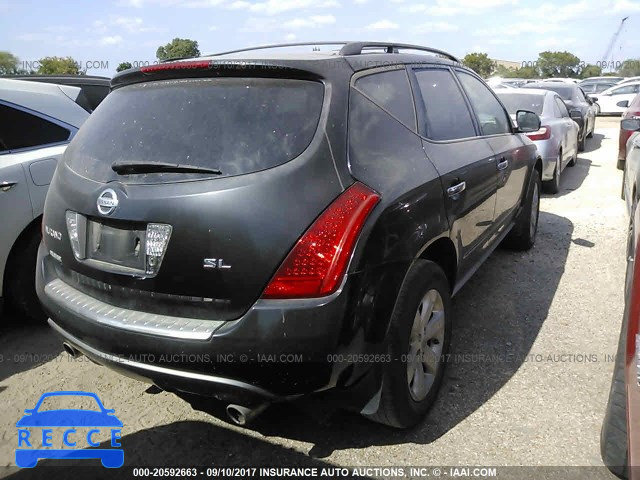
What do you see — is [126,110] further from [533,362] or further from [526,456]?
[533,362]

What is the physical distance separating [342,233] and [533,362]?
186 cm

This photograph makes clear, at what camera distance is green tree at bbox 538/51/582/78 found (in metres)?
53.2

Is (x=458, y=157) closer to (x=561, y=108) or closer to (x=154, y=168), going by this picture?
(x=154, y=168)

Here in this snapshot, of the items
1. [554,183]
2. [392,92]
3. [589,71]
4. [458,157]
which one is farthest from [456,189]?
[589,71]

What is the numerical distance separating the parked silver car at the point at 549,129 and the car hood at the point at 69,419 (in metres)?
5.79

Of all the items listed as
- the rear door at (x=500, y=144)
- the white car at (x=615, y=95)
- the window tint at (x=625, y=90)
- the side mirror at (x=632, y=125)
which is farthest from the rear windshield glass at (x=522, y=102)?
the window tint at (x=625, y=90)

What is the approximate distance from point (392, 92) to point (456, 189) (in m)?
0.64

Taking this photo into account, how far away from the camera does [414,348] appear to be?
2541 millimetres

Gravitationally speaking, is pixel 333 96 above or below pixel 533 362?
above

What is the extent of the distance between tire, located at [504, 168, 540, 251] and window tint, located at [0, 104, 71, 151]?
3865 millimetres

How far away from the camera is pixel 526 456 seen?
8.07 feet

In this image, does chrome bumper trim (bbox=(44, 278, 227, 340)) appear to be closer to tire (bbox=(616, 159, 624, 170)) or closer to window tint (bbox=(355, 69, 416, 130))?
window tint (bbox=(355, 69, 416, 130))

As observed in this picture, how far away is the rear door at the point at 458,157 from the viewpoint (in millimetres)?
2904

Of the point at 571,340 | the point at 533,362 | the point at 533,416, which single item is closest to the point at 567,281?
the point at 571,340
